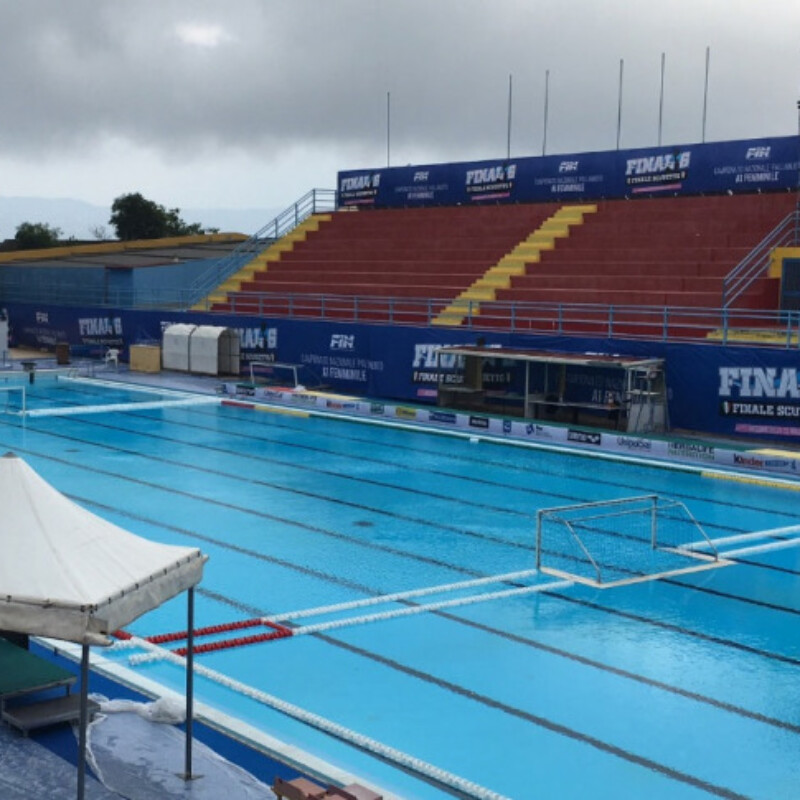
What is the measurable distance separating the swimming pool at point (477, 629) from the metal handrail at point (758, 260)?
629cm

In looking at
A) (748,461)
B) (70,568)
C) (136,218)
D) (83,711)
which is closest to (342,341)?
(748,461)

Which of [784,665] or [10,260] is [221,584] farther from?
[10,260]

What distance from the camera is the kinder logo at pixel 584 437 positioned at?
1913 cm

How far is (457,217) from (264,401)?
9.71m

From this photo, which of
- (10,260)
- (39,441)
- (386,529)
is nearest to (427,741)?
(386,529)

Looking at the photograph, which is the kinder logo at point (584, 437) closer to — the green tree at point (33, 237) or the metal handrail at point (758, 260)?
the metal handrail at point (758, 260)

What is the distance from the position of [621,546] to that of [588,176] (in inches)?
753

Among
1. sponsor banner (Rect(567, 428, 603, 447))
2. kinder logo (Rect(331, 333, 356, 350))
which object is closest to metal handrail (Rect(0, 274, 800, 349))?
kinder logo (Rect(331, 333, 356, 350))

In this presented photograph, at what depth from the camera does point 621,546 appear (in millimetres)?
12109

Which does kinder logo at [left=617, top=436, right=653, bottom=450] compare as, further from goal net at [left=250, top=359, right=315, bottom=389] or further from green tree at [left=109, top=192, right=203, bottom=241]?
green tree at [left=109, top=192, right=203, bottom=241]

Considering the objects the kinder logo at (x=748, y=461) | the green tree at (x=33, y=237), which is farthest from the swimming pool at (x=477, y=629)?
the green tree at (x=33, y=237)

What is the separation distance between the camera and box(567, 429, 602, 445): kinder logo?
19.1m

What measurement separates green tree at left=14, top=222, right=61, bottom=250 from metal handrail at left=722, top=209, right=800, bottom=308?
43377 millimetres

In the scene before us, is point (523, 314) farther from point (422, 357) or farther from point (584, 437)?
point (584, 437)
